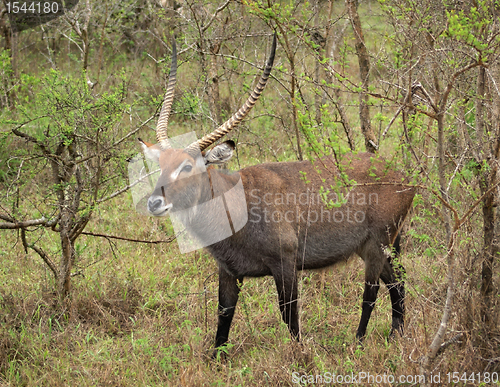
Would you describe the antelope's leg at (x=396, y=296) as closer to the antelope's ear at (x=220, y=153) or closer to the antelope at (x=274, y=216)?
the antelope at (x=274, y=216)

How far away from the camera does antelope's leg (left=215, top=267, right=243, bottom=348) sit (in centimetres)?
401

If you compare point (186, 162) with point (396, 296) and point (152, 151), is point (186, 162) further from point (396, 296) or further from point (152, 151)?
point (396, 296)

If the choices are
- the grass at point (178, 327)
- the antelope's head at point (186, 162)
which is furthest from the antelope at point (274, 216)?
the grass at point (178, 327)

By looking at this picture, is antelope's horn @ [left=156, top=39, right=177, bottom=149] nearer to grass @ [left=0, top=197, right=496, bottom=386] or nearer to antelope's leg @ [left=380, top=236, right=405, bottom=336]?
grass @ [left=0, top=197, right=496, bottom=386]

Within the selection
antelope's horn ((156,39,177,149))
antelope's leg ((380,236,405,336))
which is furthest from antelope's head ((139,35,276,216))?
antelope's leg ((380,236,405,336))

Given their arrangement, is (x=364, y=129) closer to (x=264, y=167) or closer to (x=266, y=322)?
(x=264, y=167)

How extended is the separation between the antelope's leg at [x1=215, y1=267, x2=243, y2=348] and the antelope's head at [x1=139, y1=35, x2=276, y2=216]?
0.69 metres

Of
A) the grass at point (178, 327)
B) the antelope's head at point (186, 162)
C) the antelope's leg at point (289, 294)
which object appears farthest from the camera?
the antelope's leg at point (289, 294)

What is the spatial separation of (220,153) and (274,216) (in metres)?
0.63

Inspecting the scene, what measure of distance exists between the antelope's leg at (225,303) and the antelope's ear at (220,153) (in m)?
0.88

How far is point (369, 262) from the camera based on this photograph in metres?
4.23

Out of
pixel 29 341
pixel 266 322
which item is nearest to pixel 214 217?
pixel 266 322

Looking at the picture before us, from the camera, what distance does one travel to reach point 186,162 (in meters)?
3.70

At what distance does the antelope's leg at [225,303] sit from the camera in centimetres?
401
